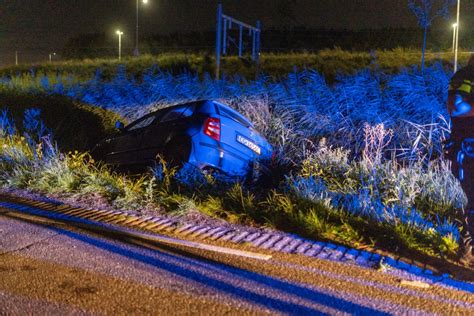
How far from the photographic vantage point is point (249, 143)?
9016mm

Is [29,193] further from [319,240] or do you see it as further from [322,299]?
[322,299]

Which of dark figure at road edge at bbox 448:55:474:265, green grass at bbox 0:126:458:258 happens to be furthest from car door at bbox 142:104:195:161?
dark figure at road edge at bbox 448:55:474:265

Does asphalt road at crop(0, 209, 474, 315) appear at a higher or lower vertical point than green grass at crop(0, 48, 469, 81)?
lower

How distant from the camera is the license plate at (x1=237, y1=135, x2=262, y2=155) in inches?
350

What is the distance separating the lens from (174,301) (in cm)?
429

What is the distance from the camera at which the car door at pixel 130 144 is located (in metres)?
9.58

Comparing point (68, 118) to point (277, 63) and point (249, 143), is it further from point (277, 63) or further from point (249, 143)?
point (277, 63)

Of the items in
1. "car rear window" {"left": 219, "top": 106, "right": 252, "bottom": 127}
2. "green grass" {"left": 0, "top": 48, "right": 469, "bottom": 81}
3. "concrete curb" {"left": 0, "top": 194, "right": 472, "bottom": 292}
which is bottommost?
"concrete curb" {"left": 0, "top": 194, "right": 472, "bottom": 292}

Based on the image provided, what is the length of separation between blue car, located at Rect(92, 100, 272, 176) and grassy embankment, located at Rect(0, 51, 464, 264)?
1.42 feet

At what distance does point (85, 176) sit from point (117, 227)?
7.44ft

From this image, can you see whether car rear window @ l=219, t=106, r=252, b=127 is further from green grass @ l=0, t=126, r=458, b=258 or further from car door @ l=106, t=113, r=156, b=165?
car door @ l=106, t=113, r=156, b=165

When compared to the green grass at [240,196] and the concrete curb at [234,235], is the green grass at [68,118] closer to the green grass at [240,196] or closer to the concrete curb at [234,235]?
the green grass at [240,196]

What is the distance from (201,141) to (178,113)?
892 mm

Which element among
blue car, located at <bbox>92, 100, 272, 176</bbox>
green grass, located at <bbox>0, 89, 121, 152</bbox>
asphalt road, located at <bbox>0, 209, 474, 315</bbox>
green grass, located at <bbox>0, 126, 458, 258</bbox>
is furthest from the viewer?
green grass, located at <bbox>0, 89, 121, 152</bbox>
